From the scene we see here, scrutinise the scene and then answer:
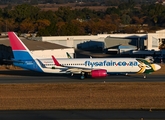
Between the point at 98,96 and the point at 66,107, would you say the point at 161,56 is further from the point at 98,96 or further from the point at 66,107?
the point at 66,107

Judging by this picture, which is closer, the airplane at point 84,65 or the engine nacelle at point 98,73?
the engine nacelle at point 98,73

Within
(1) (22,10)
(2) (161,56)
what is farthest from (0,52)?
(1) (22,10)

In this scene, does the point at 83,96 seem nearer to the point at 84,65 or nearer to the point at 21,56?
the point at 84,65

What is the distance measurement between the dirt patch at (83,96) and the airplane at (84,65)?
497 centimetres

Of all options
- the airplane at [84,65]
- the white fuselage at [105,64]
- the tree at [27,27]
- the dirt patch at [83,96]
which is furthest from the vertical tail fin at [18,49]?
the tree at [27,27]

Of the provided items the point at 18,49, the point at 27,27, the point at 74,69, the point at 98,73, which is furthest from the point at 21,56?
the point at 27,27

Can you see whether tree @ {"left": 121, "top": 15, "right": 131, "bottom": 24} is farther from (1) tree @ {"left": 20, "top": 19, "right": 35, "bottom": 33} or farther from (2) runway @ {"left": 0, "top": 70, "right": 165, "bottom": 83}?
(2) runway @ {"left": 0, "top": 70, "right": 165, "bottom": 83}

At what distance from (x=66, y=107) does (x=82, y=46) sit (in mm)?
66012

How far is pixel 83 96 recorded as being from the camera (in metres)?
36.8

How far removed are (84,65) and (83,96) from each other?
12.0m

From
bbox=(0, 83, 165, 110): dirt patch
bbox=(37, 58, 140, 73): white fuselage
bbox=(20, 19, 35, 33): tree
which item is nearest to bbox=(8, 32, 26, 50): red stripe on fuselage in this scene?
bbox=(37, 58, 140, 73): white fuselage

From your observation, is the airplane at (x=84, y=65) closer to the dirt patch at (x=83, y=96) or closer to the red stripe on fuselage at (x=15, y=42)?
the red stripe on fuselage at (x=15, y=42)

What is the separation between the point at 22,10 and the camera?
14462 cm

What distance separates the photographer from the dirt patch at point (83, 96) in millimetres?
32438
